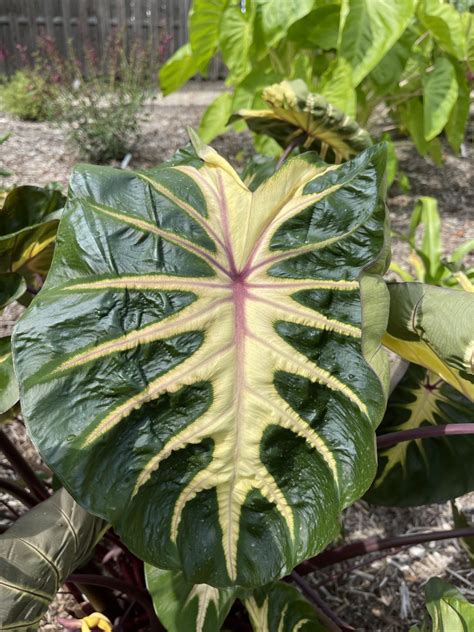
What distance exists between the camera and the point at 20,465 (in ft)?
3.38

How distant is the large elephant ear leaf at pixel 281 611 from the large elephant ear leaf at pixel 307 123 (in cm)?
87

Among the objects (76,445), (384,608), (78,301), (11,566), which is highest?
(78,301)

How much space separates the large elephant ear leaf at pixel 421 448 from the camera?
1.11 m

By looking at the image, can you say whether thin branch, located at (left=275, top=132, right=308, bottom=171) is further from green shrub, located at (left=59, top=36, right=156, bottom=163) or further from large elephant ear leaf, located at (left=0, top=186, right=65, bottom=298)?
green shrub, located at (left=59, top=36, right=156, bottom=163)

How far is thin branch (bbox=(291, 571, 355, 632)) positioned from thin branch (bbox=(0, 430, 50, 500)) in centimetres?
47

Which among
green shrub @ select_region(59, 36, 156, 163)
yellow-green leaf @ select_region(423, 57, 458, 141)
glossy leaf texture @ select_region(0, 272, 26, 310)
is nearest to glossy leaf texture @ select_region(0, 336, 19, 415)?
glossy leaf texture @ select_region(0, 272, 26, 310)

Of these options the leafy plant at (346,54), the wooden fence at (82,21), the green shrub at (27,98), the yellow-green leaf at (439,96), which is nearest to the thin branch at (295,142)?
the leafy plant at (346,54)

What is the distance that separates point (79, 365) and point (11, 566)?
0.86 feet

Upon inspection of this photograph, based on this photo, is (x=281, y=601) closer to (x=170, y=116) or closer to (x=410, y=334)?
(x=410, y=334)

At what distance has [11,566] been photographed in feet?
2.30

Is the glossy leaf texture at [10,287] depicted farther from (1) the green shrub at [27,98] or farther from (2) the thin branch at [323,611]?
(1) the green shrub at [27,98]

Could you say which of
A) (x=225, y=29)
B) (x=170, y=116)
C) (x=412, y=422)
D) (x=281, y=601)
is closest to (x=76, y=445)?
(x=281, y=601)

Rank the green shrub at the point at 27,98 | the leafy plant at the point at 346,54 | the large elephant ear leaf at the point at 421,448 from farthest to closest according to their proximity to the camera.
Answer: the green shrub at the point at 27,98, the leafy plant at the point at 346,54, the large elephant ear leaf at the point at 421,448

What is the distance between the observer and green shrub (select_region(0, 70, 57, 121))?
4160mm
